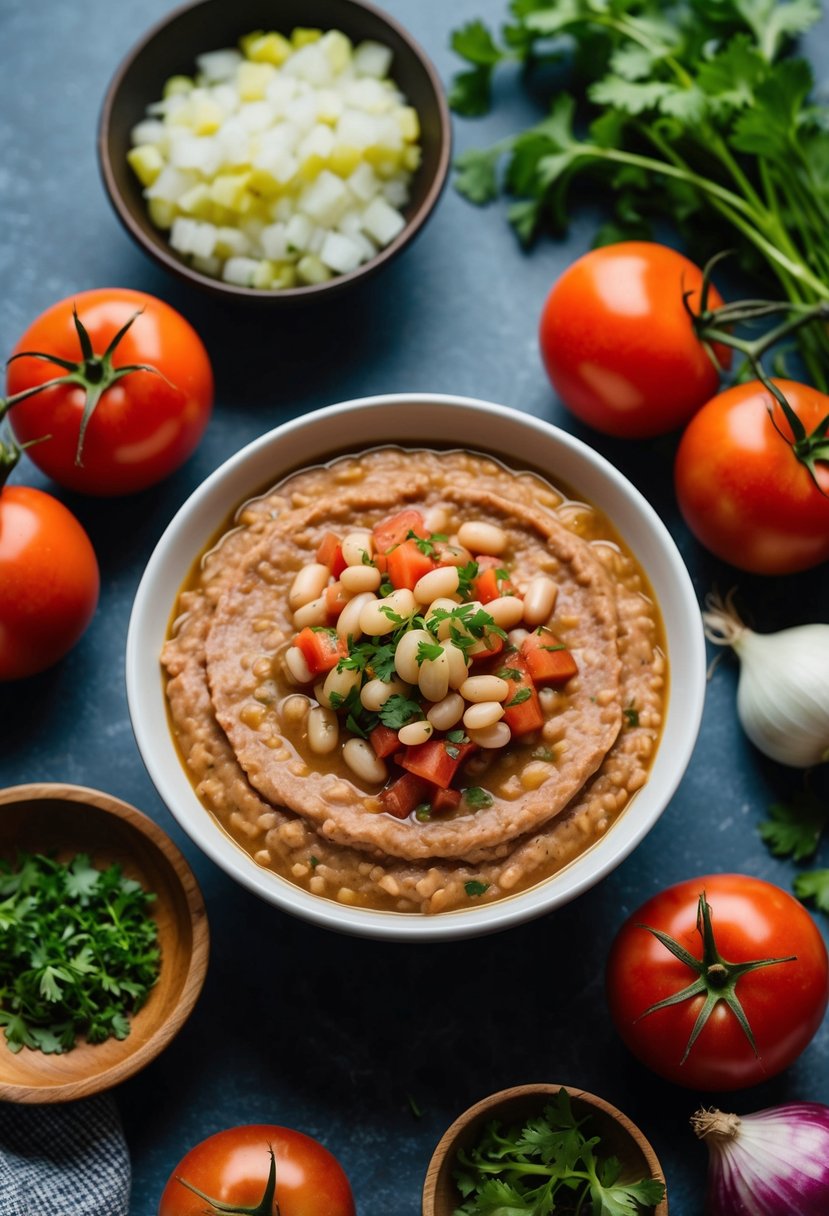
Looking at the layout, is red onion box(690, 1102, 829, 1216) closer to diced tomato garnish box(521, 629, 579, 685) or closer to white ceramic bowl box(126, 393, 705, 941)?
white ceramic bowl box(126, 393, 705, 941)

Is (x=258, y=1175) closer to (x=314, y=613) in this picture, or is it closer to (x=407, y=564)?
(x=314, y=613)

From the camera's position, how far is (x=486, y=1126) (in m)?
4.23

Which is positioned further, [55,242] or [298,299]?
[55,242]

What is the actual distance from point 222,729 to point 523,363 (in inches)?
74.5

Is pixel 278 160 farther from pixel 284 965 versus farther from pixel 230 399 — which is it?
pixel 284 965

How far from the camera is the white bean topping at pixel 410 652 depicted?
154 inches

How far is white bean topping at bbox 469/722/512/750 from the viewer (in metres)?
3.98

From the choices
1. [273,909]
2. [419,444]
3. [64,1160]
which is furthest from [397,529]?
[64,1160]

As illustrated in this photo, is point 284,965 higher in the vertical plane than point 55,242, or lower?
lower

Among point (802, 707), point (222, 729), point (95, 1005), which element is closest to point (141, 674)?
point (222, 729)

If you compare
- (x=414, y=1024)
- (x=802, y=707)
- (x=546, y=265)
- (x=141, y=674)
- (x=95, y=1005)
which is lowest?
(x=414, y=1024)

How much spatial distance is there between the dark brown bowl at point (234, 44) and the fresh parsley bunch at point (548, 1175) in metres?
2.88

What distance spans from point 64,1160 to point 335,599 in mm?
2026

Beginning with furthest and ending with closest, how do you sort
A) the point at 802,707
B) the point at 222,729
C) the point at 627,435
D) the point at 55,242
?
the point at 55,242 → the point at 627,435 → the point at 802,707 → the point at 222,729
